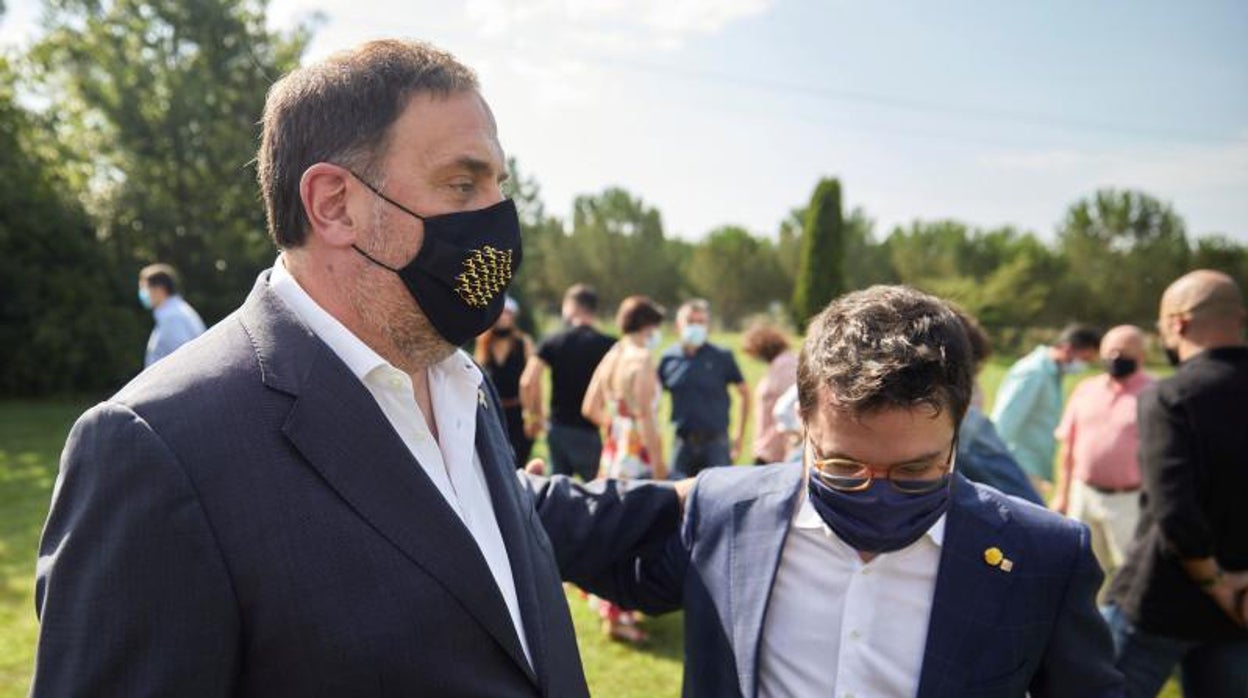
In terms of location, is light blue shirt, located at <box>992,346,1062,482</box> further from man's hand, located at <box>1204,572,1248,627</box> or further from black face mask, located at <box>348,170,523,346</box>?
black face mask, located at <box>348,170,523,346</box>

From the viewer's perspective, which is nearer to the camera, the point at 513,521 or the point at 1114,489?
the point at 513,521

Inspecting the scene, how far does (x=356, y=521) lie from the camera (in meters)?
1.40

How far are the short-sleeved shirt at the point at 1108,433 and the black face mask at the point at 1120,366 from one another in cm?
6

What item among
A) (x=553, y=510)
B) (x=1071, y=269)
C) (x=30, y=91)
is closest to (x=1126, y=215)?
(x=1071, y=269)

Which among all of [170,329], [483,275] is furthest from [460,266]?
[170,329]

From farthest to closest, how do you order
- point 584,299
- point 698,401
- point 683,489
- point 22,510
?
point 22,510, point 584,299, point 698,401, point 683,489

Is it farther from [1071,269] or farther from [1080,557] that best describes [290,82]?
[1071,269]

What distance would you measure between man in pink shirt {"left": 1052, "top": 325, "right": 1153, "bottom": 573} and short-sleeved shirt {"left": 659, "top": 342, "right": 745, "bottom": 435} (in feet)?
8.85

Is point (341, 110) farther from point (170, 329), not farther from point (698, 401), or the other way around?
point (170, 329)

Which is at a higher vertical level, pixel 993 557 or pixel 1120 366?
pixel 993 557

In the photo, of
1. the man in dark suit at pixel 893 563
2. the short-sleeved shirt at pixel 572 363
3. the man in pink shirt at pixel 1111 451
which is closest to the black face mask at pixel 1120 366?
the man in pink shirt at pixel 1111 451

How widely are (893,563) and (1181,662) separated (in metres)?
2.49

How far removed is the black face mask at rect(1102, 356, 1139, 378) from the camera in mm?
5316

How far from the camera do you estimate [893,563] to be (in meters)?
1.86
